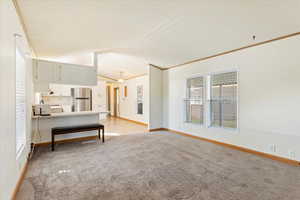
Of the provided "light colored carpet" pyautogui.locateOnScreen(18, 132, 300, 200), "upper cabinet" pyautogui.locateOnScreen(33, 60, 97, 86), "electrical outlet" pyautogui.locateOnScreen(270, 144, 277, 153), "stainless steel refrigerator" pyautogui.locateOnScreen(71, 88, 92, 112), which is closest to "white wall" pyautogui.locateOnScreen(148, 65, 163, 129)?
"upper cabinet" pyautogui.locateOnScreen(33, 60, 97, 86)

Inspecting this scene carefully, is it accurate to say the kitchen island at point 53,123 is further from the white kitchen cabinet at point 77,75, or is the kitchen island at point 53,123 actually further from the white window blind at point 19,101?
the white window blind at point 19,101

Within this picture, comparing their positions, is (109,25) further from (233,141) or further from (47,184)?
(233,141)

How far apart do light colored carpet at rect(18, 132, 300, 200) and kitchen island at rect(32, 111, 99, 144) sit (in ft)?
1.28

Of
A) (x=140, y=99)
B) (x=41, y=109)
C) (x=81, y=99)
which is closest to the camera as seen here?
(x=41, y=109)

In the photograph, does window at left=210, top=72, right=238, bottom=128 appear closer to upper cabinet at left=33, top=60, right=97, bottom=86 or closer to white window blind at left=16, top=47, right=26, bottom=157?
upper cabinet at left=33, top=60, right=97, bottom=86

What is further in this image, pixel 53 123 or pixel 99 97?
pixel 99 97

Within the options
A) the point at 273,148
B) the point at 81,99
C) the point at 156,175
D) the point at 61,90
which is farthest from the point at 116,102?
the point at 273,148

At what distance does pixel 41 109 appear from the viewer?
152 inches

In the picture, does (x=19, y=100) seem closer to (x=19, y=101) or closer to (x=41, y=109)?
(x=19, y=101)

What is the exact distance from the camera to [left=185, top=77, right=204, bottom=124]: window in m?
4.76

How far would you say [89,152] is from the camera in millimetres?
3561

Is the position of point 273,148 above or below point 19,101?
below

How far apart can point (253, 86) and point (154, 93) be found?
10.6ft

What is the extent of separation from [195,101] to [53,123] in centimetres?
415
